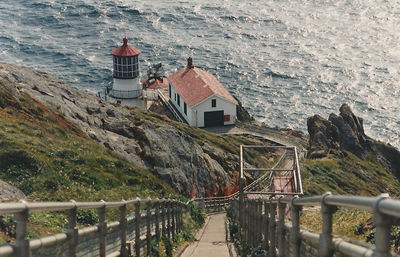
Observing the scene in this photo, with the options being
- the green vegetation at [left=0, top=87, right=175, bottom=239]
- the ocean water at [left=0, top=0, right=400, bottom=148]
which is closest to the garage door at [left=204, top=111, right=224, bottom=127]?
the ocean water at [left=0, top=0, right=400, bottom=148]

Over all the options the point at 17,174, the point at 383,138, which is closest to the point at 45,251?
the point at 17,174

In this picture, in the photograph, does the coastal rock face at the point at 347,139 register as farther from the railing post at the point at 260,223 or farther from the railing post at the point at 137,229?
the railing post at the point at 137,229

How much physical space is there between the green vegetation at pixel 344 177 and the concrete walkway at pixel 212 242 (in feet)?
24.7

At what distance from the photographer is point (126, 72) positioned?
3007 inches

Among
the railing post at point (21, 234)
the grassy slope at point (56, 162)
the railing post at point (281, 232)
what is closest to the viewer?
the railing post at point (21, 234)

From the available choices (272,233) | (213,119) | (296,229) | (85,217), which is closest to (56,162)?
(85,217)

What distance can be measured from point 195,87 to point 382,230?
6766 cm

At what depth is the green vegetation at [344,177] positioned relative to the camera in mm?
42750

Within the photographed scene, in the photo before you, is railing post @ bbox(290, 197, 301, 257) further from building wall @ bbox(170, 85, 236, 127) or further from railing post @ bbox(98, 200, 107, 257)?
building wall @ bbox(170, 85, 236, 127)

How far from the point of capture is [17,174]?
18594 millimetres

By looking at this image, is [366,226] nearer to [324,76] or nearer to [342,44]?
[324,76]

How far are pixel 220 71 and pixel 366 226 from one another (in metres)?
97.9

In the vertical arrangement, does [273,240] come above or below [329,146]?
below

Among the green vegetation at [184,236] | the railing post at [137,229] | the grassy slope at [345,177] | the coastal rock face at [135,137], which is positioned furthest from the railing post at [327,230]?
the grassy slope at [345,177]
